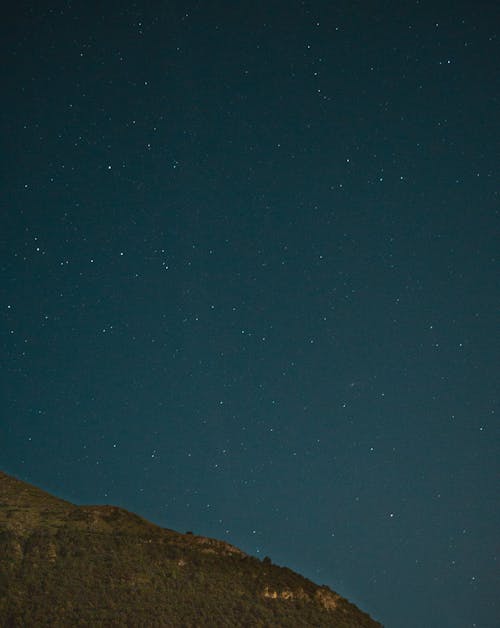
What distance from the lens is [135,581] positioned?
1042 inches

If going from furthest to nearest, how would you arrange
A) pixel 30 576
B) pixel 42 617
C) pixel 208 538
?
pixel 208 538, pixel 30 576, pixel 42 617

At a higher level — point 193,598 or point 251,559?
point 251,559

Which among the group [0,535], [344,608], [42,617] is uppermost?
[344,608]

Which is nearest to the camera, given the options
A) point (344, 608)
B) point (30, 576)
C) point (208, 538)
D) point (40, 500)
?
point (30, 576)

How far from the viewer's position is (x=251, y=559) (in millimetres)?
29500

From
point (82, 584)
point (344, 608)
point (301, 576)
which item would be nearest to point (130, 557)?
point (82, 584)

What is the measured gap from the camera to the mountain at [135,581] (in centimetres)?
2445

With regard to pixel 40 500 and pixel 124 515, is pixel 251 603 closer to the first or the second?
pixel 124 515

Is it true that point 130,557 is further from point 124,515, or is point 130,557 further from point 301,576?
point 301,576

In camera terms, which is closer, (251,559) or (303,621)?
(303,621)

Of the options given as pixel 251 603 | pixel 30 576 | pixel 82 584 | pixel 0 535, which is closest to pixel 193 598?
pixel 251 603

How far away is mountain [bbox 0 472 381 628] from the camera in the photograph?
24453 mm

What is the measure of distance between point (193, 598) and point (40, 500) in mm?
11289

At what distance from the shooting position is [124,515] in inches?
1262
